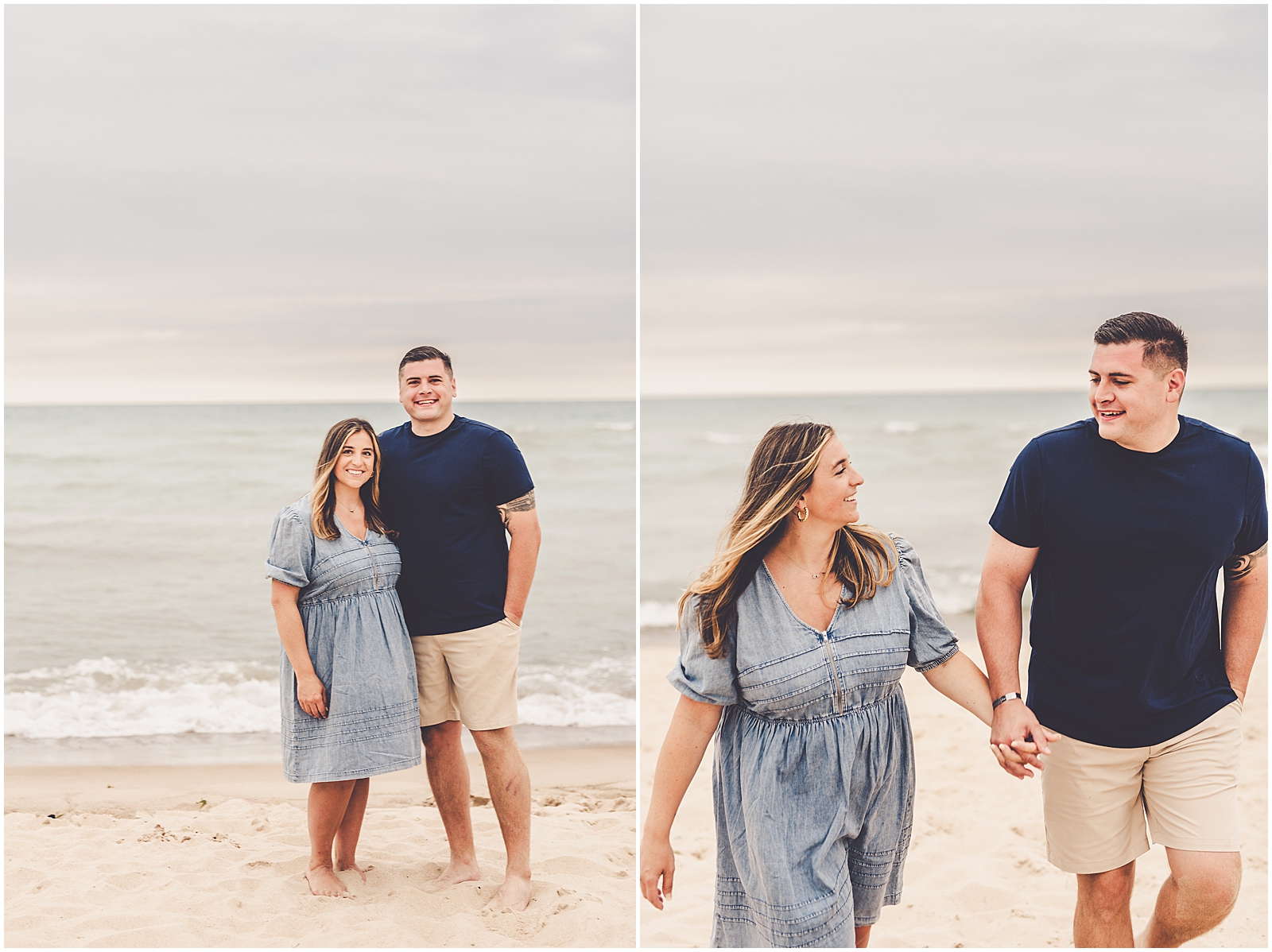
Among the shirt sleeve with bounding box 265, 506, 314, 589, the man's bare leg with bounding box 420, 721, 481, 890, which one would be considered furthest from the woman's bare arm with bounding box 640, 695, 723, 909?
the shirt sleeve with bounding box 265, 506, 314, 589

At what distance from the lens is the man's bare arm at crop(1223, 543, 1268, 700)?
249 centimetres

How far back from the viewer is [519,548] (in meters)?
3.27

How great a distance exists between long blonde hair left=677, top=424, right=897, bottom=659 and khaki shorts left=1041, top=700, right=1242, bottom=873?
0.86 meters

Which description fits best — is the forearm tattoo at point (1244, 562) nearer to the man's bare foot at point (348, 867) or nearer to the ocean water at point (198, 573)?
the man's bare foot at point (348, 867)

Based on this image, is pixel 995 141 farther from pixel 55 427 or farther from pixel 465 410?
pixel 55 427

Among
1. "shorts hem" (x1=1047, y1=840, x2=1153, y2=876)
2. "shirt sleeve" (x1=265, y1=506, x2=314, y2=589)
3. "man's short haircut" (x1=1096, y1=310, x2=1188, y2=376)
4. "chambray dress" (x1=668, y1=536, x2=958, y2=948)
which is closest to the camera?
"chambray dress" (x1=668, y1=536, x2=958, y2=948)

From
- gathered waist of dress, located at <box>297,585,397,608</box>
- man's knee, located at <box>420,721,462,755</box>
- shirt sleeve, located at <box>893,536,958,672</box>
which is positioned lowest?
man's knee, located at <box>420,721,462,755</box>

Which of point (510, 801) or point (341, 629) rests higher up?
point (341, 629)

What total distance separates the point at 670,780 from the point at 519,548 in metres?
1.33

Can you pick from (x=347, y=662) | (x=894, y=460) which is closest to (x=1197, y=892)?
(x=347, y=662)

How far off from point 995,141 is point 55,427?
17898 millimetres

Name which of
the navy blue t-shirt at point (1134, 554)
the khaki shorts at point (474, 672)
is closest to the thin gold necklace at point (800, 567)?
the navy blue t-shirt at point (1134, 554)

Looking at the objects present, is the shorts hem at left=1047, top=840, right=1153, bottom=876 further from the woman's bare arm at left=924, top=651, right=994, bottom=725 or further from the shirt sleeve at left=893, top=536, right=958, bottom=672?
the shirt sleeve at left=893, top=536, right=958, bottom=672

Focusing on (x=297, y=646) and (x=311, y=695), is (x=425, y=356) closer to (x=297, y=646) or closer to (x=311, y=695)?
(x=297, y=646)
